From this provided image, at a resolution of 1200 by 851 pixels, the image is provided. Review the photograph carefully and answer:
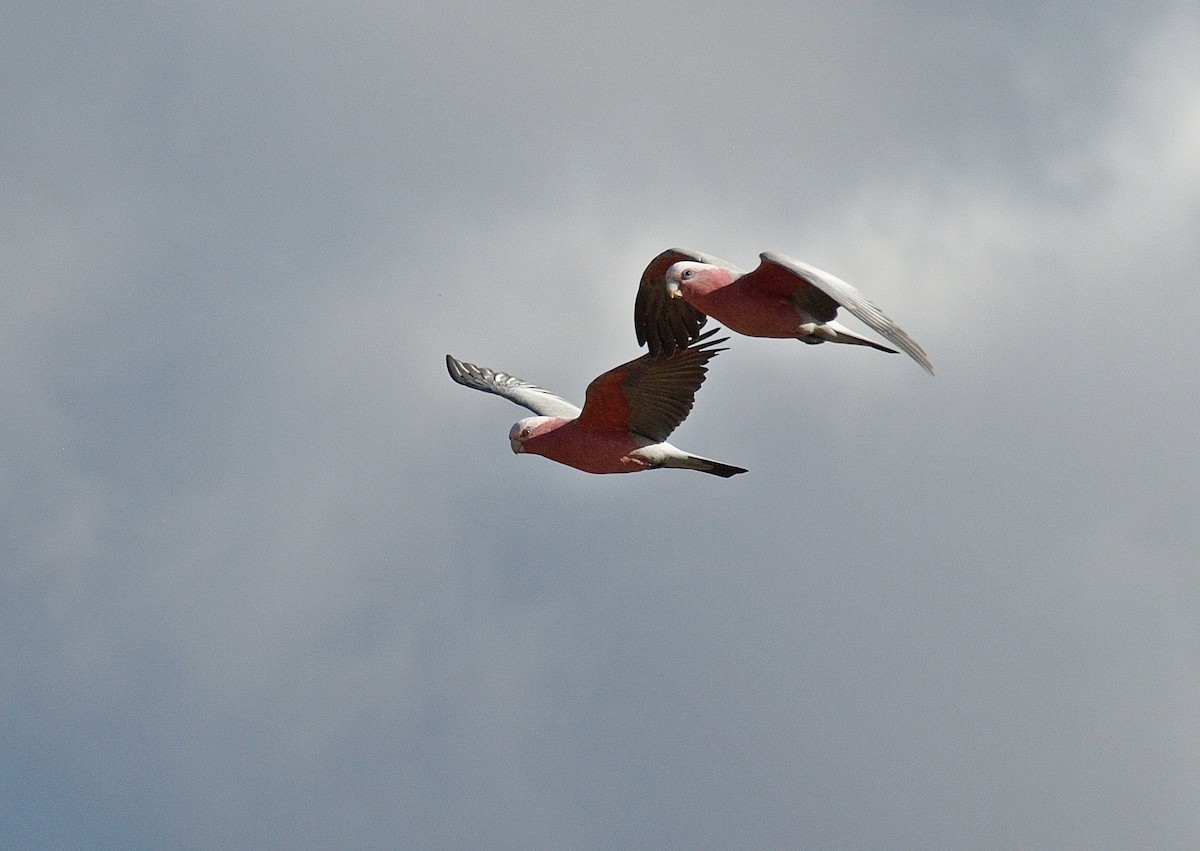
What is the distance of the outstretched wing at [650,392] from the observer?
66.6 ft

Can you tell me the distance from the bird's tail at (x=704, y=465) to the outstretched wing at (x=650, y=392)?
1.49 ft

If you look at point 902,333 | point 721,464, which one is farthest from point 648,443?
point 902,333

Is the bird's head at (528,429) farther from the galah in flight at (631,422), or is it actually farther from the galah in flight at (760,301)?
the galah in flight at (760,301)

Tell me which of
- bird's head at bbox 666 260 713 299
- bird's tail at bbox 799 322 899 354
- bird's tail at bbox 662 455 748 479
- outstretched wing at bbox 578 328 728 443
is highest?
bird's head at bbox 666 260 713 299

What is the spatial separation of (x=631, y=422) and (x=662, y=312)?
8.68 ft

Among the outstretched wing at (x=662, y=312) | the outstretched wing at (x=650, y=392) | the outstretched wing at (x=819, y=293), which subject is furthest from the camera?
the outstretched wing at (x=662, y=312)

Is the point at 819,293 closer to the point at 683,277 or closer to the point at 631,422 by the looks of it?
the point at 683,277

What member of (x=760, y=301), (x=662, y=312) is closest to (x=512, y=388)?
(x=662, y=312)

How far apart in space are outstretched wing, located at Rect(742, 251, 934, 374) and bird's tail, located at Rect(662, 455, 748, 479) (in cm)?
236

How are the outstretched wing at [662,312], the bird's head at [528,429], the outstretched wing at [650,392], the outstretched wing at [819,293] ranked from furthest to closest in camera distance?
1. the outstretched wing at [662,312]
2. the bird's head at [528,429]
3. the outstretched wing at [650,392]
4. the outstretched wing at [819,293]

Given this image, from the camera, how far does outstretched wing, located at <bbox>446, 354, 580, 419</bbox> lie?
918 inches

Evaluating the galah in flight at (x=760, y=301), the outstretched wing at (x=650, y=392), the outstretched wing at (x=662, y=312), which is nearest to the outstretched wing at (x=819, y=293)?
the galah in flight at (x=760, y=301)

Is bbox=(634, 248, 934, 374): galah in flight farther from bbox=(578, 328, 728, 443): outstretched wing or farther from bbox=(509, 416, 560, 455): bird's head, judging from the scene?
bbox=(509, 416, 560, 455): bird's head

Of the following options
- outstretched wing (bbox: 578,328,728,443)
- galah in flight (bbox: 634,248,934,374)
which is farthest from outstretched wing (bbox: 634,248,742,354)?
outstretched wing (bbox: 578,328,728,443)
